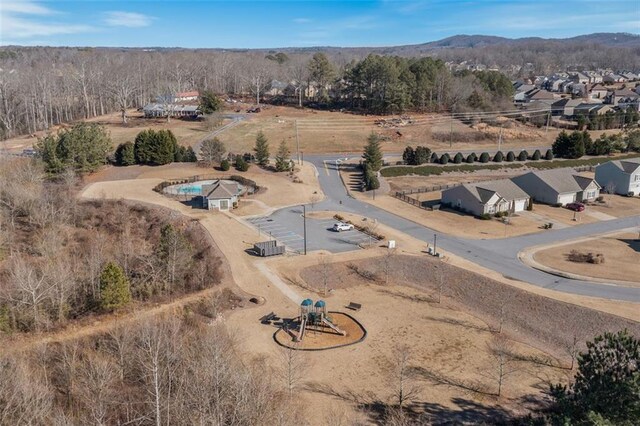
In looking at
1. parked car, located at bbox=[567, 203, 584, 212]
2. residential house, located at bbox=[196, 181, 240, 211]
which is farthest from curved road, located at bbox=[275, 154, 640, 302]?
residential house, located at bbox=[196, 181, 240, 211]

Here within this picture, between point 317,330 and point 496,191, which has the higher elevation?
point 496,191

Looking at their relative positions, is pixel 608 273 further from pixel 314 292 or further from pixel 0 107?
pixel 0 107

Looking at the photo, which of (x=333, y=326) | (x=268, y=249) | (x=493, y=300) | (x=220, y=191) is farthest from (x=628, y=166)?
(x=333, y=326)

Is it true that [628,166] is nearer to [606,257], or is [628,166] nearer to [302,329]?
[606,257]

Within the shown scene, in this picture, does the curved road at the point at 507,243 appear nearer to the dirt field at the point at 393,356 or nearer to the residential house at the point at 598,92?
the dirt field at the point at 393,356

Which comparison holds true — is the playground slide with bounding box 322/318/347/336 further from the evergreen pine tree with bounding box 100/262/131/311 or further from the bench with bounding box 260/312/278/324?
the evergreen pine tree with bounding box 100/262/131/311

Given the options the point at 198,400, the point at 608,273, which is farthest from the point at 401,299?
the point at 198,400
